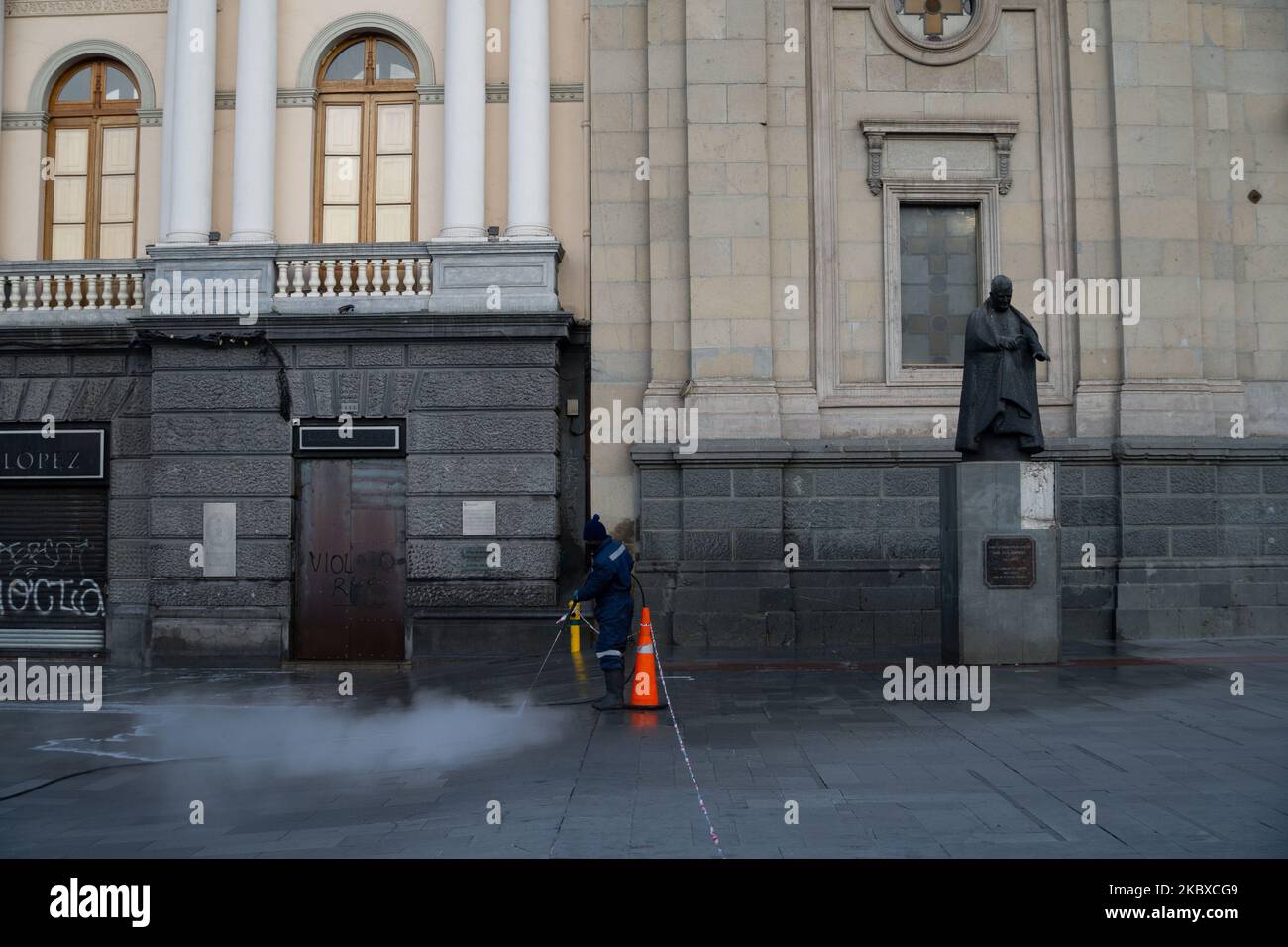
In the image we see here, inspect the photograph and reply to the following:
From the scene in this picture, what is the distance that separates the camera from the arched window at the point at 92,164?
18891 mm

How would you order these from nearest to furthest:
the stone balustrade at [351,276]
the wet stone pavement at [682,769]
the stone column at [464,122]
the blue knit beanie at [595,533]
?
the wet stone pavement at [682,769] < the blue knit beanie at [595,533] < the stone balustrade at [351,276] < the stone column at [464,122]

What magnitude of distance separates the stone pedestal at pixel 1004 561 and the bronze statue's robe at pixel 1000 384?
1.21 feet

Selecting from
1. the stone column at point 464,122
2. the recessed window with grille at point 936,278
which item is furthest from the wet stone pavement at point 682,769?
the stone column at point 464,122

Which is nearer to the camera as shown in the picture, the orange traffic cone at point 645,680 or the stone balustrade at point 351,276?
the orange traffic cone at point 645,680

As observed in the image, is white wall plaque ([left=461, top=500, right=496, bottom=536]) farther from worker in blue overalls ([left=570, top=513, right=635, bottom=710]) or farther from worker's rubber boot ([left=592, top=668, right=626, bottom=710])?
worker's rubber boot ([left=592, top=668, right=626, bottom=710])

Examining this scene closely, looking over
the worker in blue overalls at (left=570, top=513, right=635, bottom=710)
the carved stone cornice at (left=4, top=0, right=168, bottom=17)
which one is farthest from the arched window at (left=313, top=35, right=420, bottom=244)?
the worker in blue overalls at (left=570, top=513, right=635, bottom=710)

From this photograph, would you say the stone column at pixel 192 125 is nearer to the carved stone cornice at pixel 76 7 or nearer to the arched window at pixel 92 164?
the carved stone cornice at pixel 76 7

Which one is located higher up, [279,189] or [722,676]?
[279,189]

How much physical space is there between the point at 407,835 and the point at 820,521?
1050 cm

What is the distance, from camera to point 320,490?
685 inches

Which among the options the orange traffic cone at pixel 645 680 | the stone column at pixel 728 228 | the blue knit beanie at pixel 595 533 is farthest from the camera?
the stone column at pixel 728 228

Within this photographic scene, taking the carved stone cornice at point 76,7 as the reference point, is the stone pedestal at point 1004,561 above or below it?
below

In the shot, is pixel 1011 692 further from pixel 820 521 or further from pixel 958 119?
pixel 958 119
